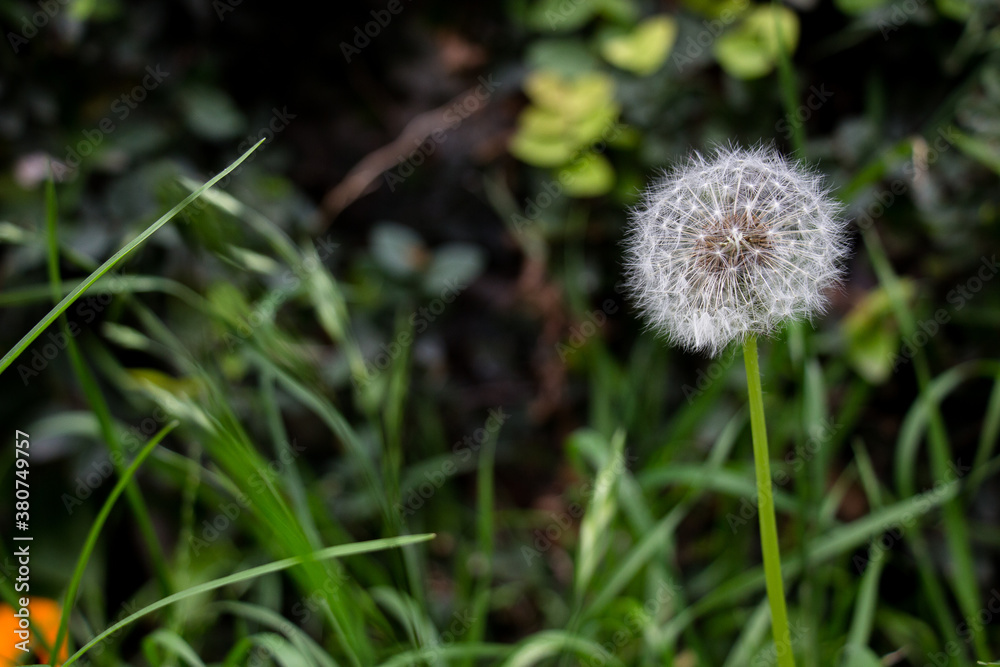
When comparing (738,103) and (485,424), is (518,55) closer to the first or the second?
(738,103)

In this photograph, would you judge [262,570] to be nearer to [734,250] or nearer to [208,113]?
[734,250]

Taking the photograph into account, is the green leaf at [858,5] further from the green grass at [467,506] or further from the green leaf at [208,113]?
the green leaf at [208,113]

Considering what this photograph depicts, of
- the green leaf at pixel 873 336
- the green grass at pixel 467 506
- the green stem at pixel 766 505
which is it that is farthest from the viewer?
the green leaf at pixel 873 336

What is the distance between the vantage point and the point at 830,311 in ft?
6.70

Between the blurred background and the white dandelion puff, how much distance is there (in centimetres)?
52

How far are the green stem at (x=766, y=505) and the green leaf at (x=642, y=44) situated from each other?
1.35 meters

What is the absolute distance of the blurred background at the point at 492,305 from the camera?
171 cm

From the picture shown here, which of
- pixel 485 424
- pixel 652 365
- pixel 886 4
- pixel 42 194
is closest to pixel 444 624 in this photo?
pixel 485 424

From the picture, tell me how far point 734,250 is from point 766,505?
0.31 m

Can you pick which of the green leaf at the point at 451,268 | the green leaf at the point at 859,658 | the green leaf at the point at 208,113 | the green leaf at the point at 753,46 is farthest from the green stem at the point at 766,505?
the green leaf at the point at 208,113

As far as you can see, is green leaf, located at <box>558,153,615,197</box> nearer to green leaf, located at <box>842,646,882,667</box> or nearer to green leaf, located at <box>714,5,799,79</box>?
green leaf, located at <box>714,5,799,79</box>

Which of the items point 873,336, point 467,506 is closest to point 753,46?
point 873,336

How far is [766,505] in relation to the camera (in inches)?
33.4

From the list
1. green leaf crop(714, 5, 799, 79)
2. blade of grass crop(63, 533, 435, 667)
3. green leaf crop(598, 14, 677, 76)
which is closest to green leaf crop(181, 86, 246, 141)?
green leaf crop(598, 14, 677, 76)
